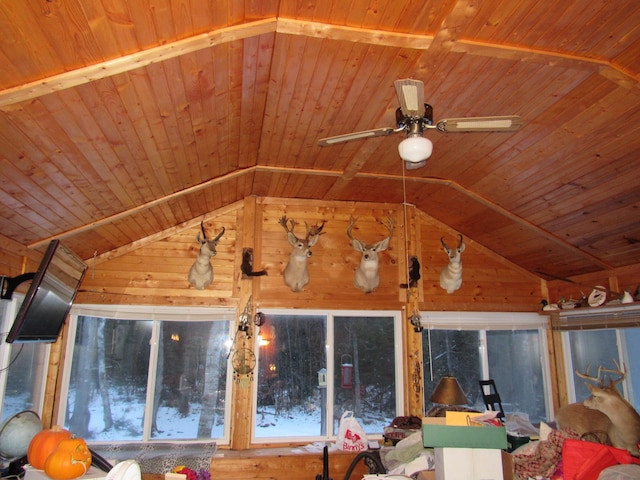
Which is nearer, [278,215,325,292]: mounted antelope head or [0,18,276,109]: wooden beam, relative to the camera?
[0,18,276,109]: wooden beam

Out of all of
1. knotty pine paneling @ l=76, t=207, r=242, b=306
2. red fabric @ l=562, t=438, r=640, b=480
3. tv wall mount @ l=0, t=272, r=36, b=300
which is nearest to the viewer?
red fabric @ l=562, t=438, r=640, b=480

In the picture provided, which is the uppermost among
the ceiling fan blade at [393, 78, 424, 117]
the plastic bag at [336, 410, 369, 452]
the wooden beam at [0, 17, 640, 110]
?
the wooden beam at [0, 17, 640, 110]

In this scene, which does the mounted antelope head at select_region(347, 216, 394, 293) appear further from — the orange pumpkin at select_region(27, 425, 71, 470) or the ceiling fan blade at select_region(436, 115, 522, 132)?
the orange pumpkin at select_region(27, 425, 71, 470)

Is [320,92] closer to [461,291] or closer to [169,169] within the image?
[169,169]

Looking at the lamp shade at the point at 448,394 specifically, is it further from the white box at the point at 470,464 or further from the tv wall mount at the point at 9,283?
the tv wall mount at the point at 9,283

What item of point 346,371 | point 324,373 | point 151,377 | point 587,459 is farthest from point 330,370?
point 587,459

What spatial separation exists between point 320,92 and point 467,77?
1.04 meters

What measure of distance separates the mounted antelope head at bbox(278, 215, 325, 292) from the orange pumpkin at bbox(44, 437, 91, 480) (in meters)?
3.30

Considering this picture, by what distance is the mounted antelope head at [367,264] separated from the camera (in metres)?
5.39

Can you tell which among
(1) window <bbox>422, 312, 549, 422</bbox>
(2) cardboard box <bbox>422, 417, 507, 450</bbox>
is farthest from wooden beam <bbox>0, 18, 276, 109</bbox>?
(1) window <bbox>422, 312, 549, 422</bbox>

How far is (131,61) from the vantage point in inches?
96.2

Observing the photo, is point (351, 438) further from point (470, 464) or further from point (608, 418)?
point (470, 464)

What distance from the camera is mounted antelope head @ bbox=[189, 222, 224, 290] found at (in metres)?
5.15

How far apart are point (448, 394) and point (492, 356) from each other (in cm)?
182
